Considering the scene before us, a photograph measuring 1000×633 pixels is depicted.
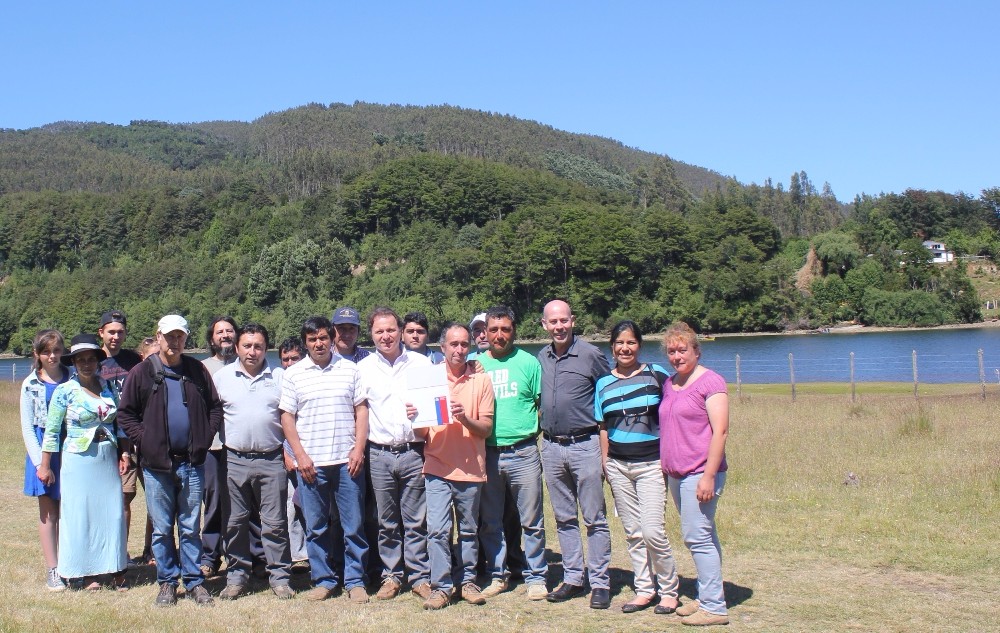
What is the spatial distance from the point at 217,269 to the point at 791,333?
69.1 meters

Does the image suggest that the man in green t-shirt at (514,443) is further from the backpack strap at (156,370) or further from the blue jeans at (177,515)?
the backpack strap at (156,370)

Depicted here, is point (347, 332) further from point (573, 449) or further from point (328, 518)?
point (573, 449)

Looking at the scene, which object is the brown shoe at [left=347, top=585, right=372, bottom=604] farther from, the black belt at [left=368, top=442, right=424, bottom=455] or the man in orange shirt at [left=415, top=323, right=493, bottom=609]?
the black belt at [left=368, top=442, right=424, bottom=455]

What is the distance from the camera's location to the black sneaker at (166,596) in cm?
583

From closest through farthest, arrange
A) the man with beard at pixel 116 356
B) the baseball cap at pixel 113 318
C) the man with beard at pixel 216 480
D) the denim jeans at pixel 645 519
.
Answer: the denim jeans at pixel 645 519 → the man with beard at pixel 216 480 → the man with beard at pixel 116 356 → the baseball cap at pixel 113 318

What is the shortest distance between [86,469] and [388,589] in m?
2.41

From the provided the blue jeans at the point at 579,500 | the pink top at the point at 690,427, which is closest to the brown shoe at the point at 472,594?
the blue jeans at the point at 579,500

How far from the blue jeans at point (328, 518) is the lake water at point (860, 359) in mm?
12599

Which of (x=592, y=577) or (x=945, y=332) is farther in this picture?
(x=945, y=332)

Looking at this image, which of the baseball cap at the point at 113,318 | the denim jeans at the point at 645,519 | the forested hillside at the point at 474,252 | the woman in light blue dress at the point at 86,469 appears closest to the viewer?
the denim jeans at the point at 645,519

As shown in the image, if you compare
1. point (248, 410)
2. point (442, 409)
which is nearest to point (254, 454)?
point (248, 410)

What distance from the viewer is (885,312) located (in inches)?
3007

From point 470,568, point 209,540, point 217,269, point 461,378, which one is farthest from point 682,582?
point 217,269

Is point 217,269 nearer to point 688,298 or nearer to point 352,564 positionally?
point 688,298
